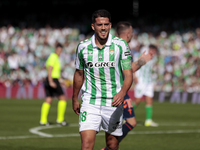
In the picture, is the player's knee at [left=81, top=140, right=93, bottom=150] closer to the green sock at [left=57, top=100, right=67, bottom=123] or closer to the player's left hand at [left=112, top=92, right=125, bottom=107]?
the player's left hand at [left=112, top=92, right=125, bottom=107]

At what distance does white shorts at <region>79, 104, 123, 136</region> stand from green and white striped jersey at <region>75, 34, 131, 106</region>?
84mm

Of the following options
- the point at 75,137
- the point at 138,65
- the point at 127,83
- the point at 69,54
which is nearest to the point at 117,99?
the point at 127,83

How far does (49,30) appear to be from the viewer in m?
30.8

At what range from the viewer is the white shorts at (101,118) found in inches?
209

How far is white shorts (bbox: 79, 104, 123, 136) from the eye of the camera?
530 centimetres

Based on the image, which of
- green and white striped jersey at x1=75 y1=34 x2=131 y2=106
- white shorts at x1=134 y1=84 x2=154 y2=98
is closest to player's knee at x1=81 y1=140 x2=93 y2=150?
green and white striped jersey at x1=75 y1=34 x2=131 y2=106

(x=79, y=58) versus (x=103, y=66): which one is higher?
(x=79, y=58)

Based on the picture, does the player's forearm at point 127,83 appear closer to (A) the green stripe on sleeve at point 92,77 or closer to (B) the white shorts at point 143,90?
(A) the green stripe on sleeve at point 92,77

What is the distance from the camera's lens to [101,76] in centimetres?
535

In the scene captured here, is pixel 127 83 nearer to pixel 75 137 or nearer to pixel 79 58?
pixel 79 58

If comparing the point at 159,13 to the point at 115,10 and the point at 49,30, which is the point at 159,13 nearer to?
the point at 115,10

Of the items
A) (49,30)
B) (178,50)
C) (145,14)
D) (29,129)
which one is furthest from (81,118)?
(145,14)

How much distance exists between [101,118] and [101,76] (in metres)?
0.58

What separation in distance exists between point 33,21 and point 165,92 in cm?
1441
